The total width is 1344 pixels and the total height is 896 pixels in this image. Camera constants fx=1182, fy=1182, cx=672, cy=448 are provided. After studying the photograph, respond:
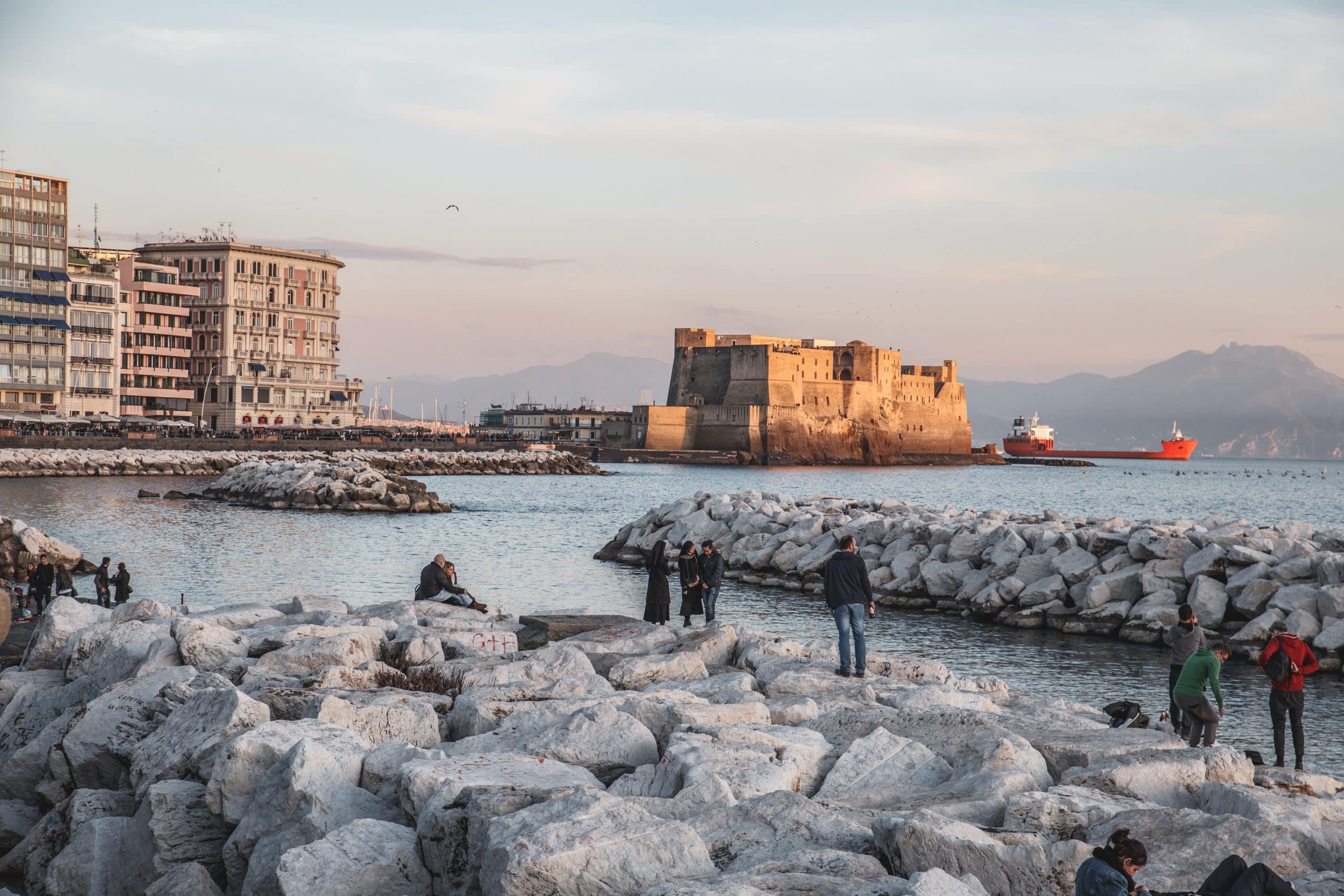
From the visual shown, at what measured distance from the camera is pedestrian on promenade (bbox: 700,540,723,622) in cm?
1539

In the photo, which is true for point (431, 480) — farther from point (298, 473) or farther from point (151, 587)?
point (151, 587)

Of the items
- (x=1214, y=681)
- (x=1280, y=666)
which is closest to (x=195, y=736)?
(x=1214, y=681)

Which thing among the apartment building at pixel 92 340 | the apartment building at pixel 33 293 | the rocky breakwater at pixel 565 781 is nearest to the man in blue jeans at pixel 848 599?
the rocky breakwater at pixel 565 781

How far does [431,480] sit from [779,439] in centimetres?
4116

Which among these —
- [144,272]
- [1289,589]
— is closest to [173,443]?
[144,272]

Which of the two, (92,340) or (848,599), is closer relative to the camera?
(848,599)

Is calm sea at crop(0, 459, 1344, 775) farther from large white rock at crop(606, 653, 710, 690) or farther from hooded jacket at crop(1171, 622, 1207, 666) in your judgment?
large white rock at crop(606, 653, 710, 690)

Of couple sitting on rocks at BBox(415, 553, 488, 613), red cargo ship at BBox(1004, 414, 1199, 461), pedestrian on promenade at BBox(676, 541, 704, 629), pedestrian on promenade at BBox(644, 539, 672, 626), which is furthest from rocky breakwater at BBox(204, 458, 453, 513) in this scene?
red cargo ship at BBox(1004, 414, 1199, 461)

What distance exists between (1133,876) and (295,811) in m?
4.08

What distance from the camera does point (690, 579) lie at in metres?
15.4

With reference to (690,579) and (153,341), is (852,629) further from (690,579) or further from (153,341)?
(153,341)

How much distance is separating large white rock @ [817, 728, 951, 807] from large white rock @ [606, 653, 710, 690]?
2.58 meters

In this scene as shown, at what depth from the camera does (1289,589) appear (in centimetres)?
1595

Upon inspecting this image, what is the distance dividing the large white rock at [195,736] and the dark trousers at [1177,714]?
23.4 feet
